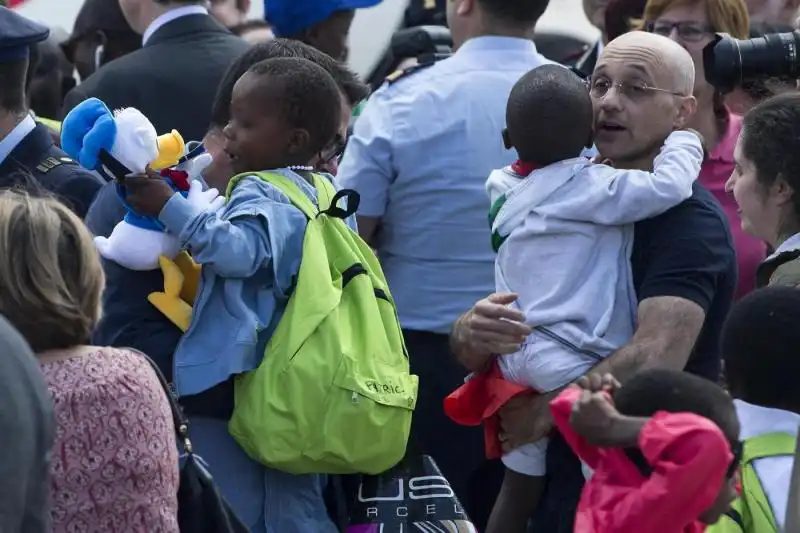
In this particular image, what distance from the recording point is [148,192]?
3604 mm

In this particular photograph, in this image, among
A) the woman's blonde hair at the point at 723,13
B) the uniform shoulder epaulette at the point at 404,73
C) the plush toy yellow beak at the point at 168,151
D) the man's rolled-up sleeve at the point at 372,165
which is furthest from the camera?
the woman's blonde hair at the point at 723,13

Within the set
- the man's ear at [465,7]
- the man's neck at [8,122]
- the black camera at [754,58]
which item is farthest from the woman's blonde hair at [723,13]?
the man's neck at [8,122]

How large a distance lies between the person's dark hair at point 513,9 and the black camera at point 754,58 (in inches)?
29.1

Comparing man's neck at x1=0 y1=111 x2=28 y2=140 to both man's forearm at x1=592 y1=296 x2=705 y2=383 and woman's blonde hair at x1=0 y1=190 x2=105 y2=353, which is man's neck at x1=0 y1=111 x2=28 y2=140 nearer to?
woman's blonde hair at x1=0 y1=190 x2=105 y2=353

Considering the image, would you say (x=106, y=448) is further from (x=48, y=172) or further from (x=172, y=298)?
(x=48, y=172)

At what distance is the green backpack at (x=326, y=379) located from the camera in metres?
3.65

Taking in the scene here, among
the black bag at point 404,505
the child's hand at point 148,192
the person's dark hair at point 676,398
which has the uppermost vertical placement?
the person's dark hair at point 676,398

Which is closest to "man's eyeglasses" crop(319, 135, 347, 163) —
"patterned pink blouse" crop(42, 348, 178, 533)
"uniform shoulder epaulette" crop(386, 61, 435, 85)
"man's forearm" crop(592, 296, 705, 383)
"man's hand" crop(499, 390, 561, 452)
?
"uniform shoulder epaulette" crop(386, 61, 435, 85)

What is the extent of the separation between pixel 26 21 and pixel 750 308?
220 centimetres

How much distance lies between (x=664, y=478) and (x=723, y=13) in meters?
2.74

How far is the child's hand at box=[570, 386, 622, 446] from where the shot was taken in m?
2.82

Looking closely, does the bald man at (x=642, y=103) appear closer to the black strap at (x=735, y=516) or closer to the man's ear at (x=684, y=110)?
the man's ear at (x=684, y=110)

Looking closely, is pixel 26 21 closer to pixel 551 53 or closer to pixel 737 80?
pixel 737 80

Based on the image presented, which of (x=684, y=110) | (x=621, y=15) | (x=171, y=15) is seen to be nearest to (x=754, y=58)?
(x=684, y=110)
